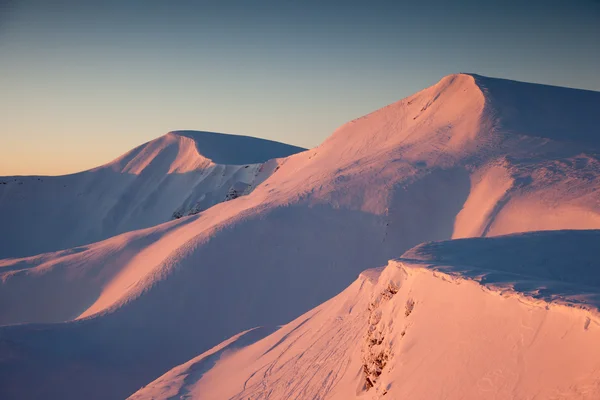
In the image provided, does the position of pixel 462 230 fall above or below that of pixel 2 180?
below

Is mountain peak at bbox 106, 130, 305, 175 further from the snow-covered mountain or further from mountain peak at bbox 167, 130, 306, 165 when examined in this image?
the snow-covered mountain

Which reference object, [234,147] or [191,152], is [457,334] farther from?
[234,147]

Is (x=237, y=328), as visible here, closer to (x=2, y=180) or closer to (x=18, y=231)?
(x=18, y=231)

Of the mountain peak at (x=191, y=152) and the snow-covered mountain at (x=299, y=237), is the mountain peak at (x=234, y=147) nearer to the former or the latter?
the mountain peak at (x=191, y=152)

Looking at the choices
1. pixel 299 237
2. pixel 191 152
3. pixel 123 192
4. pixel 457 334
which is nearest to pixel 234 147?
pixel 191 152

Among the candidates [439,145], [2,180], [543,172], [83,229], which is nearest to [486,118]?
[439,145]

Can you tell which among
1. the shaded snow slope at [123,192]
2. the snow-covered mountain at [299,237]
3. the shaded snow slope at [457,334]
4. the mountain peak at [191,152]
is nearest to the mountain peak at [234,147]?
the mountain peak at [191,152]
